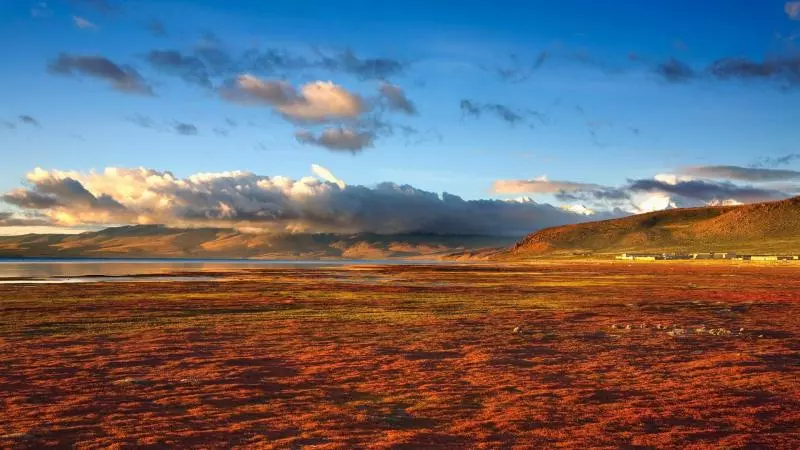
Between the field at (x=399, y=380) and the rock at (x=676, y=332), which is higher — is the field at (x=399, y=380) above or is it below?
above

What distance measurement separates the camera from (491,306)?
129 ft

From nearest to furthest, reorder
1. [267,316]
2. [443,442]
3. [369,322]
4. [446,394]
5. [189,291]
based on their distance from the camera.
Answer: [443,442] → [446,394] → [369,322] → [267,316] → [189,291]

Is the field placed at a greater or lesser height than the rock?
greater

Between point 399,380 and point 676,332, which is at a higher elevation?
point 399,380

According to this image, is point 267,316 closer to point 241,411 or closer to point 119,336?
point 119,336

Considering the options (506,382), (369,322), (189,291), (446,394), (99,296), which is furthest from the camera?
(189,291)

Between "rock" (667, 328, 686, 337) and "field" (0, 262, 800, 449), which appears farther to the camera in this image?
"rock" (667, 328, 686, 337)

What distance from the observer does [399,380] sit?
55.4 feet

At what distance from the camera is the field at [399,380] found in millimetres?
11922

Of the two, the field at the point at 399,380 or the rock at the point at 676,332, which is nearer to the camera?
the field at the point at 399,380

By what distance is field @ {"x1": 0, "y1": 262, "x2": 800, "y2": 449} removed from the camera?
11.9 meters

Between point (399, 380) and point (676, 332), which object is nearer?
point (399, 380)

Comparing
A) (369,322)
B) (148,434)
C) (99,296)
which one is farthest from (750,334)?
(99,296)

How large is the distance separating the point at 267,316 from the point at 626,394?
70.2 ft
